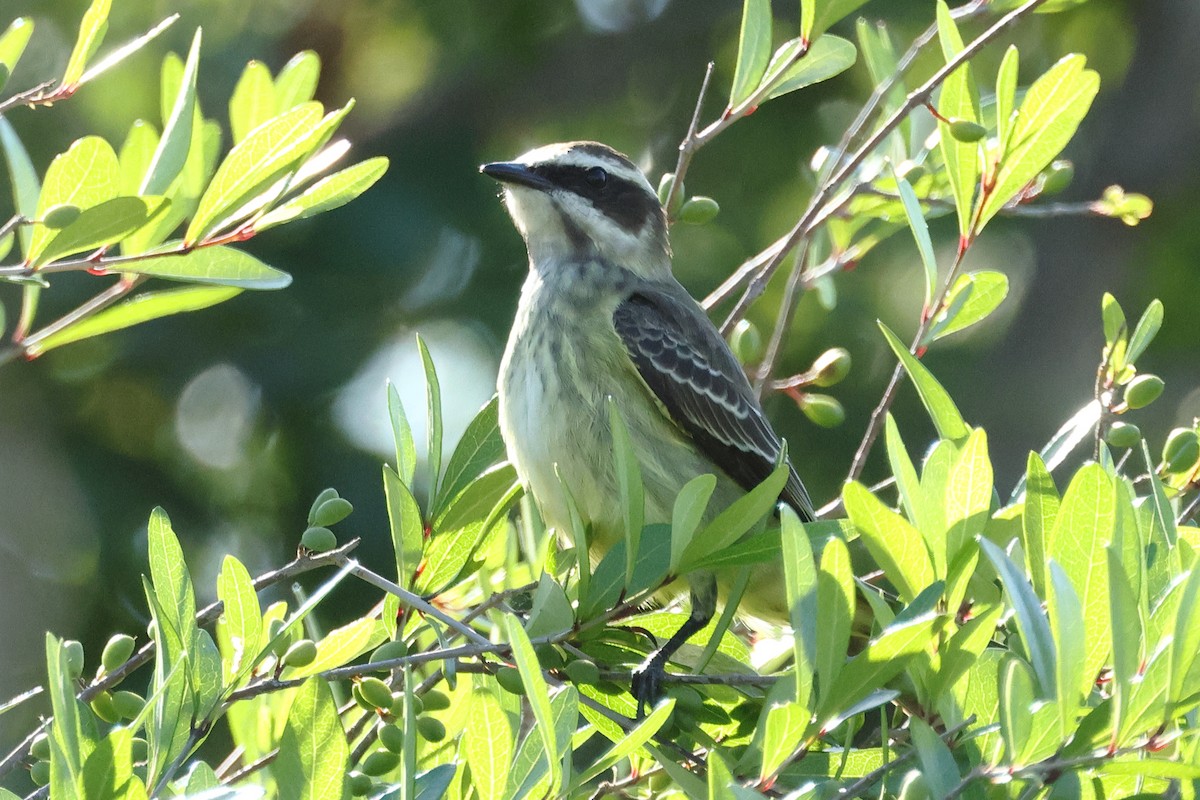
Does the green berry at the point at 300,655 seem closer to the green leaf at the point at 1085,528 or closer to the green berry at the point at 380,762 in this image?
the green berry at the point at 380,762

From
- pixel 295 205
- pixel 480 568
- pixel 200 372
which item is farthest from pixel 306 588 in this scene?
pixel 295 205

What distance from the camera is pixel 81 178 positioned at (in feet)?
8.50

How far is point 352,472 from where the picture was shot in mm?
6164

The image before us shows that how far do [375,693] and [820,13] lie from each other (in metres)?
1.90

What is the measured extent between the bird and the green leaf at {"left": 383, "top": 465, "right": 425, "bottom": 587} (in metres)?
0.66

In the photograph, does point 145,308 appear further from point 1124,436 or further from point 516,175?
point 1124,436

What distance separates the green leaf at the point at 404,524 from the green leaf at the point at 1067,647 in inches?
48.1

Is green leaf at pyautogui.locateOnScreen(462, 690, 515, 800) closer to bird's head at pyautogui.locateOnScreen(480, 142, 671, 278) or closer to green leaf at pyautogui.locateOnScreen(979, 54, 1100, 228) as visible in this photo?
green leaf at pyautogui.locateOnScreen(979, 54, 1100, 228)

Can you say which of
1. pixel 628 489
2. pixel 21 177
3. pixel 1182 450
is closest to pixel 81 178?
pixel 21 177

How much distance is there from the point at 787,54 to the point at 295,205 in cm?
136

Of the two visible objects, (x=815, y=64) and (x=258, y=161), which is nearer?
(x=258, y=161)

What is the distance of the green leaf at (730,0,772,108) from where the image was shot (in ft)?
11.3

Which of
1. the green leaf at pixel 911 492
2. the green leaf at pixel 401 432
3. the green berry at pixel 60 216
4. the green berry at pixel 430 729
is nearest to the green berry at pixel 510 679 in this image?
the green berry at pixel 430 729

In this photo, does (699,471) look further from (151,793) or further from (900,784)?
(151,793)
